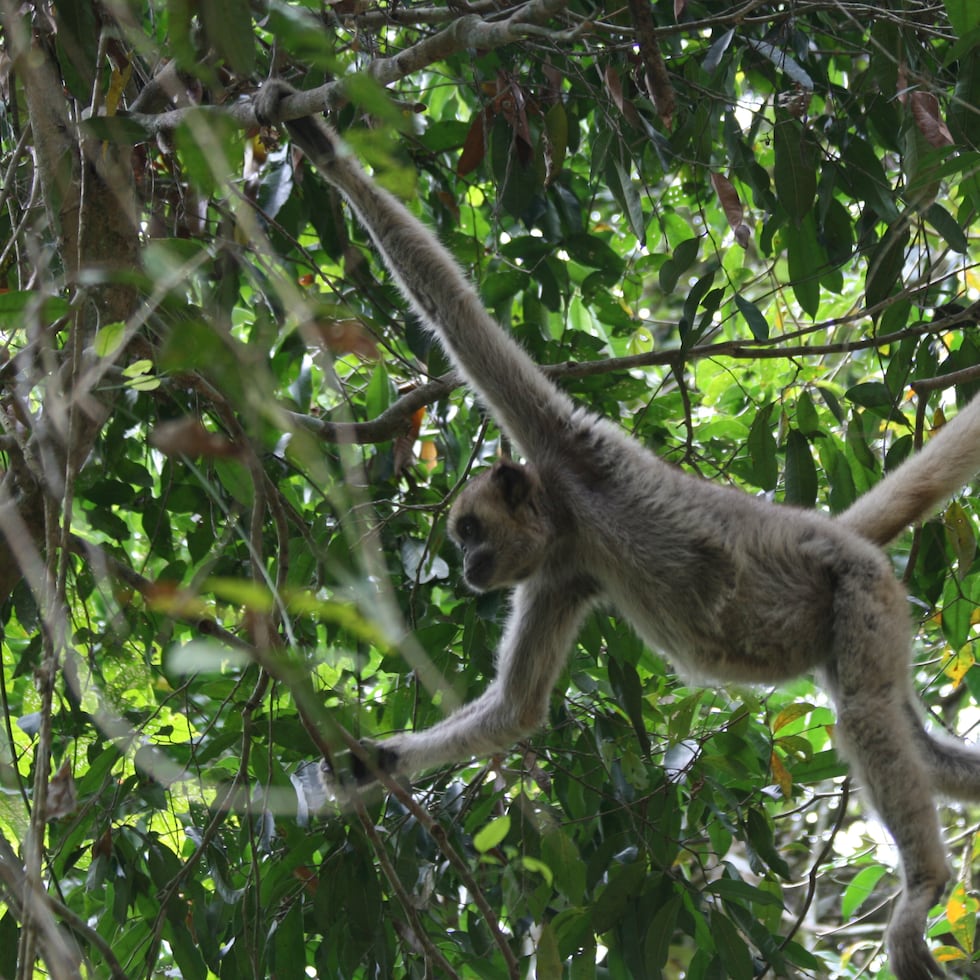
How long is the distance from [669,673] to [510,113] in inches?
119

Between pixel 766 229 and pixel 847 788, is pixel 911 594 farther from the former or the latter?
pixel 766 229

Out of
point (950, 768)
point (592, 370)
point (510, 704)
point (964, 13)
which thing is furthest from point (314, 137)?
point (950, 768)

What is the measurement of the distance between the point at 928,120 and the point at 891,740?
223 centimetres

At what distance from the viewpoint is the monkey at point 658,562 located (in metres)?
4.16

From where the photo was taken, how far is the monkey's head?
4.75 metres

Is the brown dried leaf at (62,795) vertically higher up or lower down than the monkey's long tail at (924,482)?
higher up

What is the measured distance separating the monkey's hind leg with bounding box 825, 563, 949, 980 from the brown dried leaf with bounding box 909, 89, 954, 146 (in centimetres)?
160

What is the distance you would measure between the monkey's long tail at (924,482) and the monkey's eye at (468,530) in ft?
5.10

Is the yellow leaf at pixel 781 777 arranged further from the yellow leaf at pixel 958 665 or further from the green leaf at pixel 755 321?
the green leaf at pixel 755 321

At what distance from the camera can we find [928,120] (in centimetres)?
407

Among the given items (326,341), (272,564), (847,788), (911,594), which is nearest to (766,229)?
(911,594)

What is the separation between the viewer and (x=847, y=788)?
432 cm

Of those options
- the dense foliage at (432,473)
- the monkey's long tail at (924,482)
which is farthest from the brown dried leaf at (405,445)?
the monkey's long tail at (924,482)

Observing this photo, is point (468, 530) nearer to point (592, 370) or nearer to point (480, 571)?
point (480, 571)
